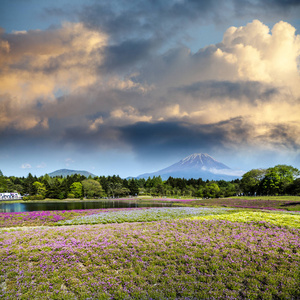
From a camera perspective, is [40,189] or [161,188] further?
[161,188]

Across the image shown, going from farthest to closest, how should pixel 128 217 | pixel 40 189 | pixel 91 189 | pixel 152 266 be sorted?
pixel 91 189 → pixel 40 189 → pixel 128 217 → pixel 152 266

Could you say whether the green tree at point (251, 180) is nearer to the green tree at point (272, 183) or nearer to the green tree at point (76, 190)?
the green tree at point (272, 183)

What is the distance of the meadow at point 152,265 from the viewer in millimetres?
8141

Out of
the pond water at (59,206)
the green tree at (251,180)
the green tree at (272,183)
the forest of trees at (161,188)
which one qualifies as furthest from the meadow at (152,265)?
the green tree at (251,180)

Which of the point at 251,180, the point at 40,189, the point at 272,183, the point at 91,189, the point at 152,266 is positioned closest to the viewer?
the point at 152,266

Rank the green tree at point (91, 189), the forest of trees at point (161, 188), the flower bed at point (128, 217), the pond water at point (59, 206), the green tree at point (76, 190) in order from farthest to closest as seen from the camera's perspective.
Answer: the green tree at point (91, 189) < the green tree at point (76, 190) < the forest of trees at point (161, 188) < the pond water at point (59, 206) < the flower bed at point (128, 217)

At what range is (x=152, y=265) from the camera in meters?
10.2

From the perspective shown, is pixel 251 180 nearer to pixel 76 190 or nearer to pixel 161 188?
pixel 161 188

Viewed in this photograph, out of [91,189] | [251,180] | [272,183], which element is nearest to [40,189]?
[91,189]

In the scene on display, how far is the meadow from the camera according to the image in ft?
26.7

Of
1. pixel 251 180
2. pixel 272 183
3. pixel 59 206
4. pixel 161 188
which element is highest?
pixel 251 180

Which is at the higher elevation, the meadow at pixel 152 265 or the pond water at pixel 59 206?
the meadow at pixel 152 265

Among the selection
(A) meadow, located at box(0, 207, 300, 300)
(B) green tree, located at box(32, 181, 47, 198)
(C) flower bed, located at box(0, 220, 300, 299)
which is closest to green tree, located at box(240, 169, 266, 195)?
(A) meadow, located at box(0, 207, 300, 300)

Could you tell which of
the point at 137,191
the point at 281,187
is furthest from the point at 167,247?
the point at 137,191
